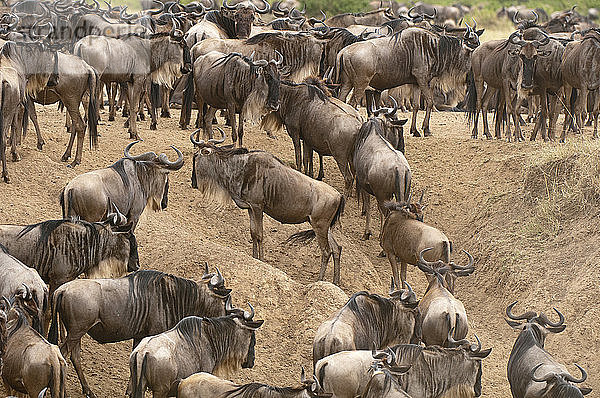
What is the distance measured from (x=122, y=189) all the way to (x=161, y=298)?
81.3 inches

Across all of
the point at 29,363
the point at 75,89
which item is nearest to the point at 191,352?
the point at 29,363

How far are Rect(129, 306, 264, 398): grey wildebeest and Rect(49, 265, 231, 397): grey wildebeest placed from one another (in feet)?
1.93

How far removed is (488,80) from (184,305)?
8.55m

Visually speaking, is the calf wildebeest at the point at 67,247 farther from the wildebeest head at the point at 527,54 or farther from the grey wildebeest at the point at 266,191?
the wildebeest head at the point at 527,54

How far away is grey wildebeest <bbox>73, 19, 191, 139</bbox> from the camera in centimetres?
1421

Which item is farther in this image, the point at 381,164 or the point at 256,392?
the point at 381,164

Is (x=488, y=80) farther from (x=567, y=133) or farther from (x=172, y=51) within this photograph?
(x=172, y=51)

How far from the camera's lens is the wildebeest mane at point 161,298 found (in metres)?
8.60

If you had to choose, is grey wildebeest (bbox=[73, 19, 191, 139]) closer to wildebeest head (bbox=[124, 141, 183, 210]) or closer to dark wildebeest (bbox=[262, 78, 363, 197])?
dark wildebeest (bbox=[262, 78, 363, 197])

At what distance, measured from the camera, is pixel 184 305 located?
8.84 m

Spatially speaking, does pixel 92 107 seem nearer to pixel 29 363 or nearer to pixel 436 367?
pixel 29 363

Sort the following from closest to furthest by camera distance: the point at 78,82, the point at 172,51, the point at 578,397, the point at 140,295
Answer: the point at 578,397
the point at 140,295
the point at 78,82
the point at 172,51

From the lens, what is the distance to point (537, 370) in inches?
328

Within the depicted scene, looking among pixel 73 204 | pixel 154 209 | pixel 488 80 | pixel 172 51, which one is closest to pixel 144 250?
pixel 154 209
